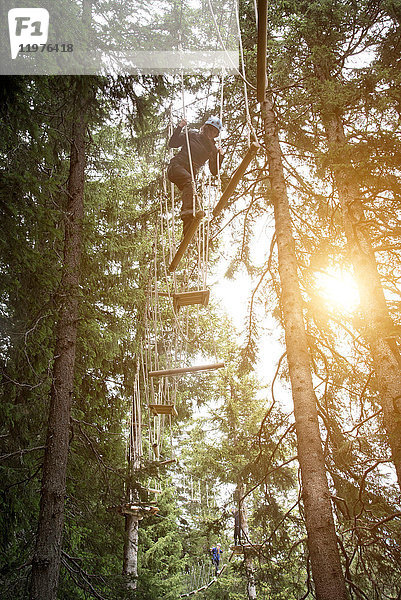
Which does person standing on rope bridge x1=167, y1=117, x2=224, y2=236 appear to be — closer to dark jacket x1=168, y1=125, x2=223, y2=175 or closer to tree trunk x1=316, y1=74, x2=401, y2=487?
dark jacket x1=168, y1=125, x2=223, y2=175

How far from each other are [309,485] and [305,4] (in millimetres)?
5694

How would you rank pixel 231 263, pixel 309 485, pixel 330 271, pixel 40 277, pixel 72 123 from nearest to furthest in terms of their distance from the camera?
pixel 309 485
pixel 40 277
pixel 72 123
pixel 330 271
pixel 231 263

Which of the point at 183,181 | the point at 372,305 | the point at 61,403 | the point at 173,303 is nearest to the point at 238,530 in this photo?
the point at 61,403

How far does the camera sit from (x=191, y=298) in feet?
13.3

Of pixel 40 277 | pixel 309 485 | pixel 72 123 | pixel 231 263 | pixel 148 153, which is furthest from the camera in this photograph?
pixel 231 263

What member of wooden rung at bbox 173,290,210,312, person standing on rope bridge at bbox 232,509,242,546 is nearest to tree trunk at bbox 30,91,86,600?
wooden rung at bbox 173,290,210,312

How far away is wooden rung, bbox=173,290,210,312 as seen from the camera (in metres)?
3.91

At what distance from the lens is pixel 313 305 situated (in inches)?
201

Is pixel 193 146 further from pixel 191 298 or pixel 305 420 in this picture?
pixel 305 420

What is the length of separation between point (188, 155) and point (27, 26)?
1.78 m

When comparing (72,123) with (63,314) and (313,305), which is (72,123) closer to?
(63,314)

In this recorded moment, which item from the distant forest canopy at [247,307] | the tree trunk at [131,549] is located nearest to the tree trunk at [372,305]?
the distant forest canopy at [247,307]

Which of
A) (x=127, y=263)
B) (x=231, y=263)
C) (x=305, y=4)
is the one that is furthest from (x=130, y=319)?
(x=305, y=4)

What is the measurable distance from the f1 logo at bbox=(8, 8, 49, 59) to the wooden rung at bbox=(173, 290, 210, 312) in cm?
238
